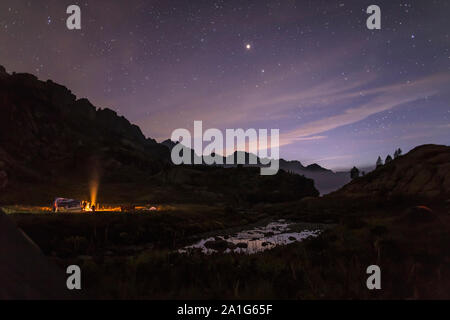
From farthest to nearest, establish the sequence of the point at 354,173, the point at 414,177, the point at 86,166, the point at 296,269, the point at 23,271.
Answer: the point at 354,173 → the point at 86,166 → the point at 414,177 → the point at 296,269 → the point at 23,271

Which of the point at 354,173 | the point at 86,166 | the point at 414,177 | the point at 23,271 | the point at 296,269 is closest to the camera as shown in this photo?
the point at 23,271

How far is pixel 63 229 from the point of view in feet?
72.5

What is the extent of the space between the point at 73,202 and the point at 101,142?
11661cm

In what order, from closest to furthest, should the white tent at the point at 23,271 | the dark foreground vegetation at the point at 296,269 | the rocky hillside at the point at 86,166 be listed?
the white tent at the point at 23,271 → the dark foreground vegetation at the point at 296,269 → the rocky hillside at the point at 86,166

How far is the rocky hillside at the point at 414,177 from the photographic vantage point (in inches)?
1880

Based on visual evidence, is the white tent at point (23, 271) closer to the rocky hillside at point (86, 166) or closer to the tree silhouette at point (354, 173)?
the rocky hillside at point (86, 166)

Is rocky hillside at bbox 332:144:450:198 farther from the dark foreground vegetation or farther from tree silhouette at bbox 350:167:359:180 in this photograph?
tree silhouette at bbox 350:167:359:180

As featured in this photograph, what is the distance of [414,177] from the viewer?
53.2 meters

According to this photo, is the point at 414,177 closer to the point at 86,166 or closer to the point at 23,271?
the point at 23,271

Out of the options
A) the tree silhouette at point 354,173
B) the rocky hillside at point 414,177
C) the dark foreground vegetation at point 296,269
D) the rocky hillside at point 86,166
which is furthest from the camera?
the tree silhouette at point 354,173

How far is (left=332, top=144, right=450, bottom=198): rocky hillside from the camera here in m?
47.8

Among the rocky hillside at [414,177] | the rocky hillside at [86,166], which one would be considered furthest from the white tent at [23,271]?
the rocky hillside at [86,166]

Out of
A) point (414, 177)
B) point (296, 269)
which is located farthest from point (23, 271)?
point (414, 177)
